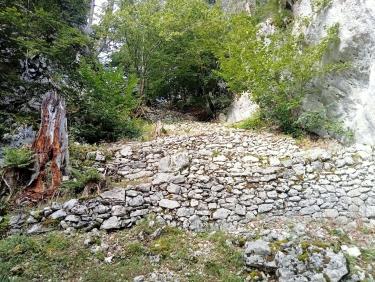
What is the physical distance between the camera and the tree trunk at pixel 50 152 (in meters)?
6.08

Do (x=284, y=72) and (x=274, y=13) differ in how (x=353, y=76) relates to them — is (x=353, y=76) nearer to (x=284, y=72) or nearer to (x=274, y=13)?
(x=284, y=72)

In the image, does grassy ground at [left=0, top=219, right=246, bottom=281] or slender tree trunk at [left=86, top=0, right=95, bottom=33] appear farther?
slender tree trunk at [left=86, top=0, right=95, bottom=33]

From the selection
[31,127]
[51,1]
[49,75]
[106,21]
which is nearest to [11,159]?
[31,127]

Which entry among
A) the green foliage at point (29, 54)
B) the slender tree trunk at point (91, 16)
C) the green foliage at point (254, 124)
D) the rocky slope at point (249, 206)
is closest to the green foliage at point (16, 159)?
the rocky slope at point (249, 206)

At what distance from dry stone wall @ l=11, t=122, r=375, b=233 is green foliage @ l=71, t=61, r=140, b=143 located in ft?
4.65

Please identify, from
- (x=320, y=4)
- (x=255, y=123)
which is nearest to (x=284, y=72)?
(x=255, y=123)

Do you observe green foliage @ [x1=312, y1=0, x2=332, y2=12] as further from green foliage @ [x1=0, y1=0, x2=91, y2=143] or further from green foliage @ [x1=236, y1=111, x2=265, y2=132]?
green foliage @ [x1=0, y1=0, x2=91, y2=143]

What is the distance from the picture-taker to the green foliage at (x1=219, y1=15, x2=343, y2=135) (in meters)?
8.41

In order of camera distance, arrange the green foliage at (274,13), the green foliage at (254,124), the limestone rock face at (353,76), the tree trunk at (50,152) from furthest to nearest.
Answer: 1. the green foliage at (274,13)
2. the green foliage at (254,124)
3. the limestone rock face at (353,76)
4. the tree trunk at (50,152)

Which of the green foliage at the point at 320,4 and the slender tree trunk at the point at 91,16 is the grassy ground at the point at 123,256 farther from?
the slender tree trunk at the point at 91,16

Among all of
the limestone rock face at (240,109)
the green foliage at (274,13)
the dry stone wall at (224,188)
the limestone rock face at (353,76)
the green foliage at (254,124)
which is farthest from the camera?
the limestone rock face at (240,109)

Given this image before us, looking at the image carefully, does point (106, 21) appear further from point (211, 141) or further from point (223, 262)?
point (223, 262)

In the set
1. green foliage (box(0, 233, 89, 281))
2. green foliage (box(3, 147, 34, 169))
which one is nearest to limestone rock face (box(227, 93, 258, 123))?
green foliage (box(3, 147, 34, 169))

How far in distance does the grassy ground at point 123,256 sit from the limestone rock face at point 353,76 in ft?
14.1
